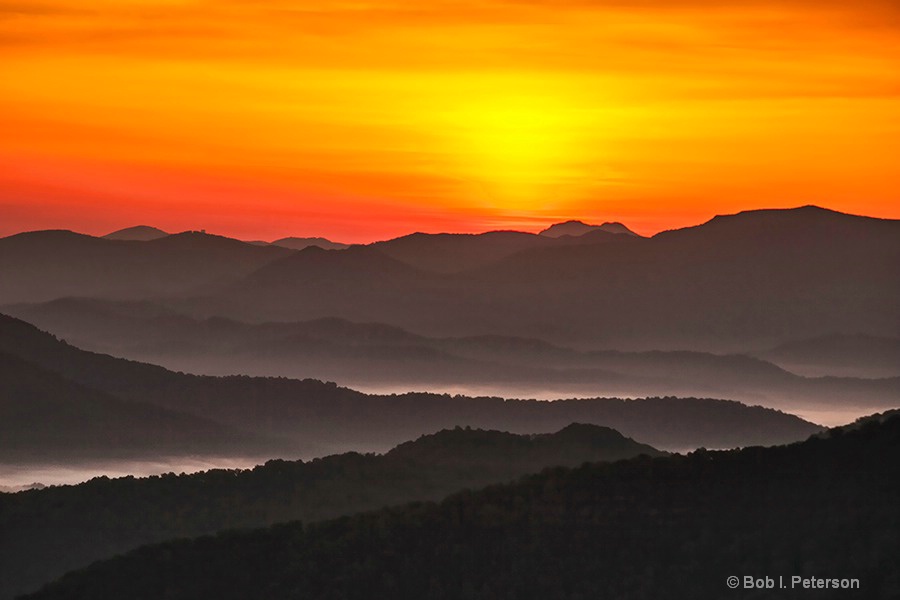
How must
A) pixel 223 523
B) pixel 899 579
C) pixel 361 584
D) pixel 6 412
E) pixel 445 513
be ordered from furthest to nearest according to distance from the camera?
1. pixel 6 412
2. pixel 223 523
3. pixel 445 513
4. pixel 361 584
5. pixel 899 579

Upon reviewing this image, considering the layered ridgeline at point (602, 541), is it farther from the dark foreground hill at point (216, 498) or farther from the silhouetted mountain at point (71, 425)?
the silhouetted mountain at point (71, 425)

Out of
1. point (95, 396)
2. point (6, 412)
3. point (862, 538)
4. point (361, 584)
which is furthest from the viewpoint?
point (95, 396)

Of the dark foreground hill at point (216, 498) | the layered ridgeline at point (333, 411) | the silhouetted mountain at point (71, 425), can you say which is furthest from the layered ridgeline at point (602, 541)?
the layered ridgeline at point (333, 411)

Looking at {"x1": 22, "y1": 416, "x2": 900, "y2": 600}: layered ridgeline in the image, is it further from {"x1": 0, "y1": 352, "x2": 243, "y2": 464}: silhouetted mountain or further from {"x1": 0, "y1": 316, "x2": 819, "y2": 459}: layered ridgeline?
{"x1": 0, "y1": 316, "x2": 819, "y2": 459}: layered ridgeline

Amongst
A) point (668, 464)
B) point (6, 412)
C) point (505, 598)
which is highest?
point (6, 412)

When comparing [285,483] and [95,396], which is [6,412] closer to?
[95,396]

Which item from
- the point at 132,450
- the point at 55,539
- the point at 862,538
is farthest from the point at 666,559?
the point at 132,450
